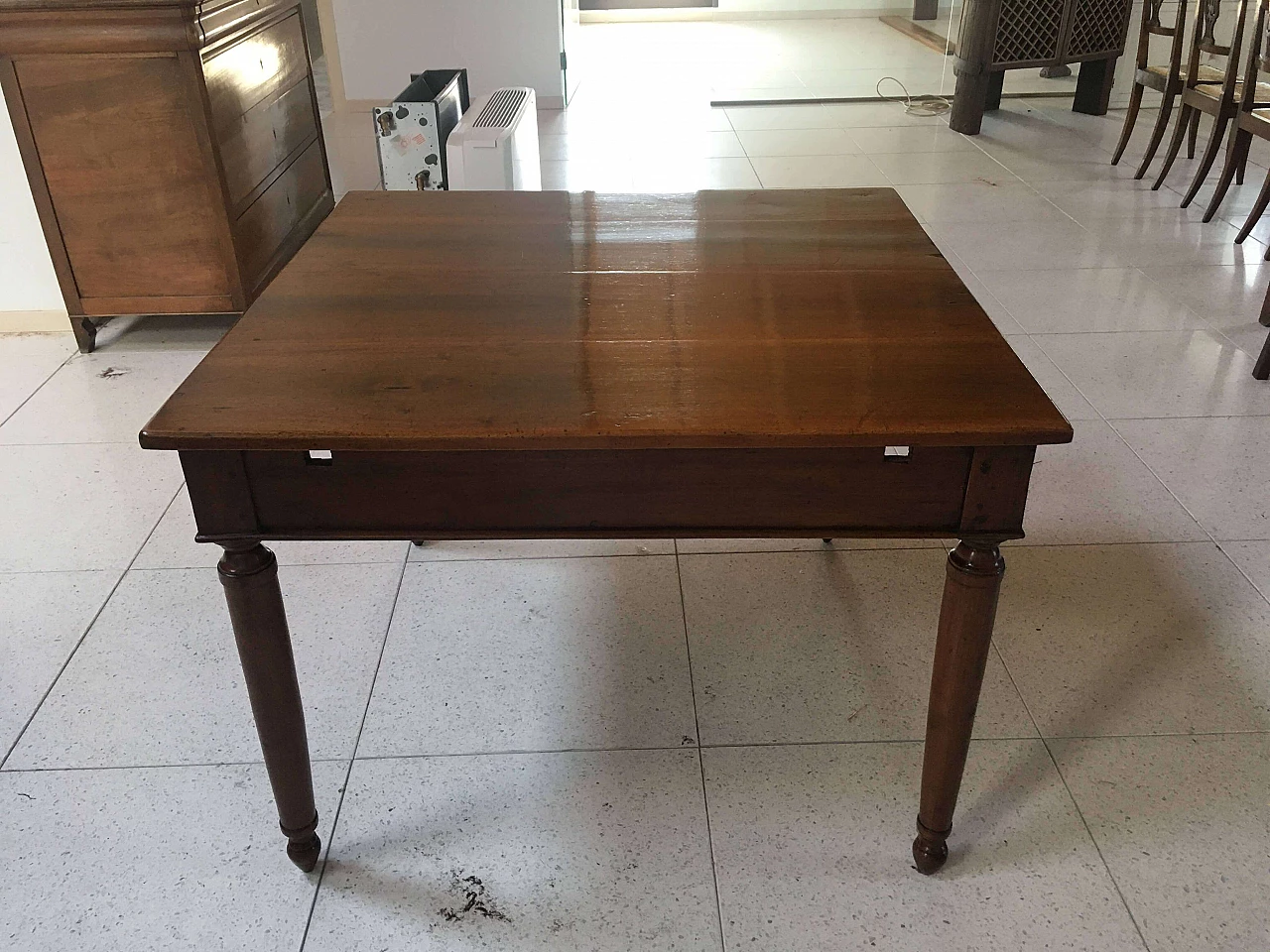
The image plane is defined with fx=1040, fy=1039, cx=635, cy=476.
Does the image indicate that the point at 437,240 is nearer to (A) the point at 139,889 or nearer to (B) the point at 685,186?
(A) the point at 139,889

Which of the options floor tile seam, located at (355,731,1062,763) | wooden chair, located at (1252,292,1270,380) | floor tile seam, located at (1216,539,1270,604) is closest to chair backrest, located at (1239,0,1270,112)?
wooden chair, located at (1252,292,1270,380)

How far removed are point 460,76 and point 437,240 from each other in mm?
2422

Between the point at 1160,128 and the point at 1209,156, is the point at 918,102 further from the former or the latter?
the point at 1209,156

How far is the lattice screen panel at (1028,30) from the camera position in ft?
15.4

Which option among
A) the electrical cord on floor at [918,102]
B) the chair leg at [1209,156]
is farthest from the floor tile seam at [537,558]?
the electrical cord on floor at [918,102]

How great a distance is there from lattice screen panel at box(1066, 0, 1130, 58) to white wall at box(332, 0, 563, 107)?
8.12 ft

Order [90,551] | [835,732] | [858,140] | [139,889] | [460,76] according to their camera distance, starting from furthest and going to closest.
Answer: [858,140], [460,76], [90,551], [835,732], [139,889]

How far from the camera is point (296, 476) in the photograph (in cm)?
110

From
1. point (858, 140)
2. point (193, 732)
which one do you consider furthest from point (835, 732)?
point (858, 140)

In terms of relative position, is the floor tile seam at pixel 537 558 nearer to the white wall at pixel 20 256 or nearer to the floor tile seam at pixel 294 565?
the floor tile seam at pixel 294 565

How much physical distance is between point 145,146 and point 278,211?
54 cm

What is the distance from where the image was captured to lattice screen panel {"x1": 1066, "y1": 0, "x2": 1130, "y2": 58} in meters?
4.77

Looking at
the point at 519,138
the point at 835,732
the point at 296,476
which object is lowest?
the point at 835,732

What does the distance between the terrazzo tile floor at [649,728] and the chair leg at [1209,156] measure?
1.60 m
